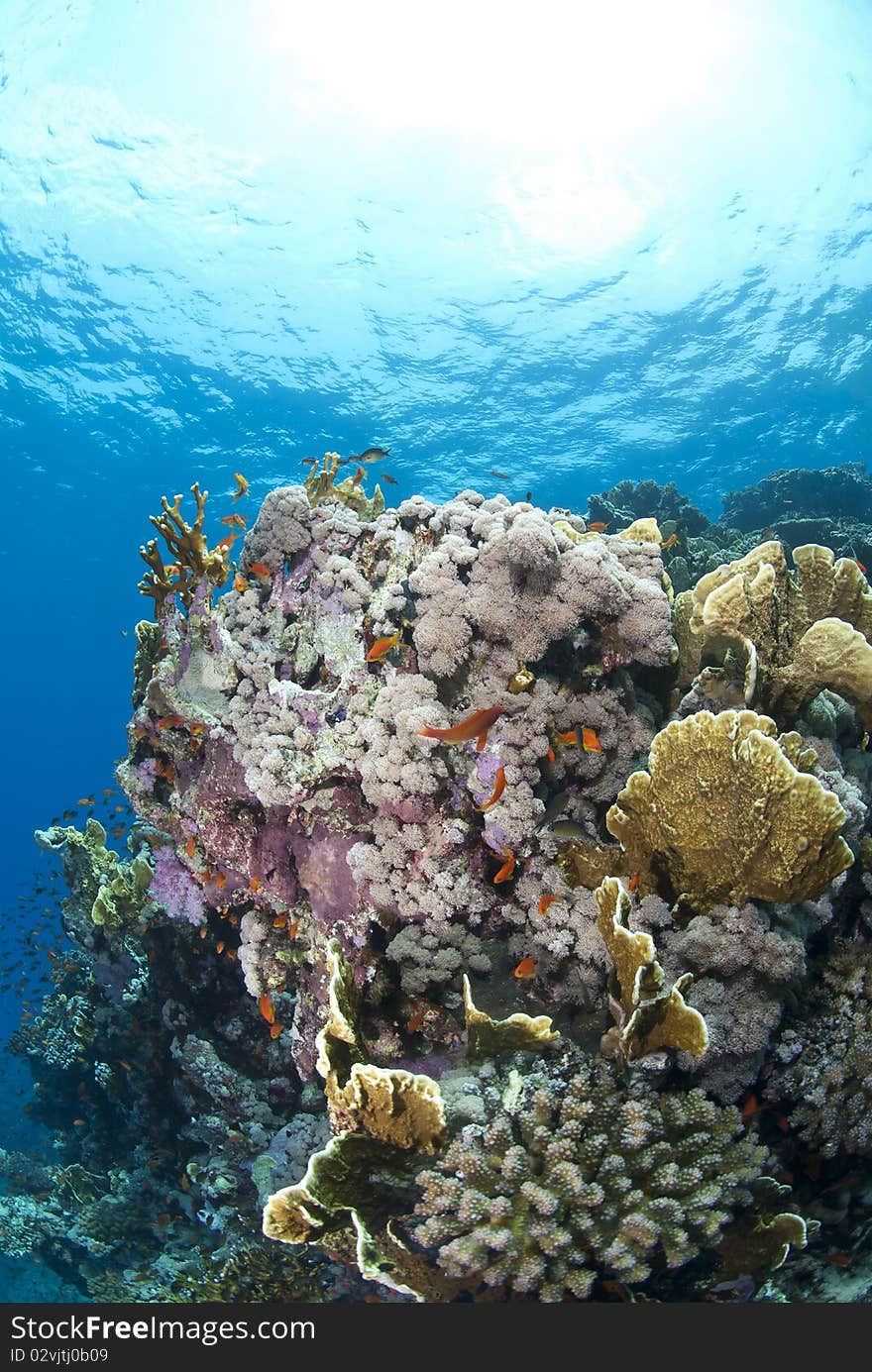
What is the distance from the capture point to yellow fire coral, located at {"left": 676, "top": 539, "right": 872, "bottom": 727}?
3.91 metres

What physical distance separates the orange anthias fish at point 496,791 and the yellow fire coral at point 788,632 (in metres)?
1.45

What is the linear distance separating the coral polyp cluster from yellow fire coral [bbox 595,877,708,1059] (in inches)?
0.9

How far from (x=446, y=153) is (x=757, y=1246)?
27.5m

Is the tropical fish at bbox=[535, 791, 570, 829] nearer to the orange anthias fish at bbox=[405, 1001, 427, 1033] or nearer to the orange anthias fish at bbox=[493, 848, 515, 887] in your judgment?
the orange anthias fish at bbox=[493, 848, 515, 887]

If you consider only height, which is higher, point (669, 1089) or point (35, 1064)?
point (35, 1064)

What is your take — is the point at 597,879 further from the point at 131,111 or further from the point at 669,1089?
the point at 131,111

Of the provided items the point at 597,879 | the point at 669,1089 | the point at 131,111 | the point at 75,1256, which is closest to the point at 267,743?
the point at 597,879

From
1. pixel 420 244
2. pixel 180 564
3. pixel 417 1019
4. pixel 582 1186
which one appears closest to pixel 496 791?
pixel 417 1019

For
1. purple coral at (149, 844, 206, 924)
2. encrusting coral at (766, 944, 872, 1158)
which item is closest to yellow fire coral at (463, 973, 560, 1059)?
encrusting coral at (766, 944, 872, 1158)

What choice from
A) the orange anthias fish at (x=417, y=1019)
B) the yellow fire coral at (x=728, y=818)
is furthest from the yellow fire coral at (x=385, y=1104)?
the yellow fire coral at (x=728, y=818)

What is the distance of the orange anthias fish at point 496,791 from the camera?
12.0 feet

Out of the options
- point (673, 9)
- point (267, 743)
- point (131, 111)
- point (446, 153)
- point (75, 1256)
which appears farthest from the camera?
point (446, 153)

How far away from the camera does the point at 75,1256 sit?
27.0 ft

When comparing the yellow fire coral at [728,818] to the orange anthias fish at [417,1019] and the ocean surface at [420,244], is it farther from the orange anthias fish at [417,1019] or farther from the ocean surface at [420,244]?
the ocean surface at [420,244]
